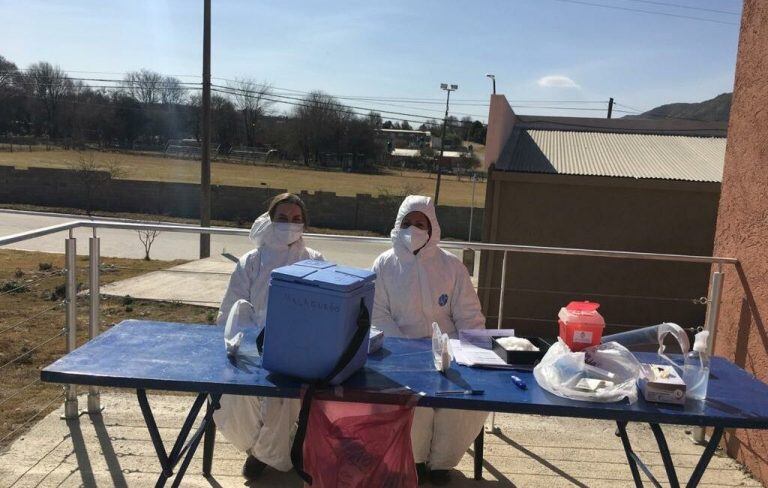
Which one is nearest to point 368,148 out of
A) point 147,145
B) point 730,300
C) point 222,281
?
point 147,145

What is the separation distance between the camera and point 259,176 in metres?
34.0

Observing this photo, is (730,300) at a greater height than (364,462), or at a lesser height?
greater

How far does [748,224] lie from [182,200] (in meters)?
26.9

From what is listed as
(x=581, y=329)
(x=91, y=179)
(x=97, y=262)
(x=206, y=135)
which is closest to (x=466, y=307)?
(x=581, y=329)

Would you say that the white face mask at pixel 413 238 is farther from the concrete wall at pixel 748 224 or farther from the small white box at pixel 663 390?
the concrete wall at pixel 748 224

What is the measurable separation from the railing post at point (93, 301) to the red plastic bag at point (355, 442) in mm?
1859

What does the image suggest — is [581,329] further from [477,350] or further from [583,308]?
[477,350]

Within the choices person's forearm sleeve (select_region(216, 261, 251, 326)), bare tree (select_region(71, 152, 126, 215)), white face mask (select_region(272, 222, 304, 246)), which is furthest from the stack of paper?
bare tree (select_region(71, 152, 126, 215))

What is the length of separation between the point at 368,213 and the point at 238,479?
22.5 meters

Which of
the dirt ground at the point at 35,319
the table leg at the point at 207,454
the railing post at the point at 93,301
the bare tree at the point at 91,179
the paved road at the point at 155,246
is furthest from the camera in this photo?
the bare tree at the point at 91,179

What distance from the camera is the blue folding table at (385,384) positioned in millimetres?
1841

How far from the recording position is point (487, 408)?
1843mm

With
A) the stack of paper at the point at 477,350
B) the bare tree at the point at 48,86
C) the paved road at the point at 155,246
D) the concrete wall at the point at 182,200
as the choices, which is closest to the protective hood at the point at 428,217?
the stack of paper at the point at 477,350

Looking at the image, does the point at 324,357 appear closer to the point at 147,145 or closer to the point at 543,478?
the point at 543,478
